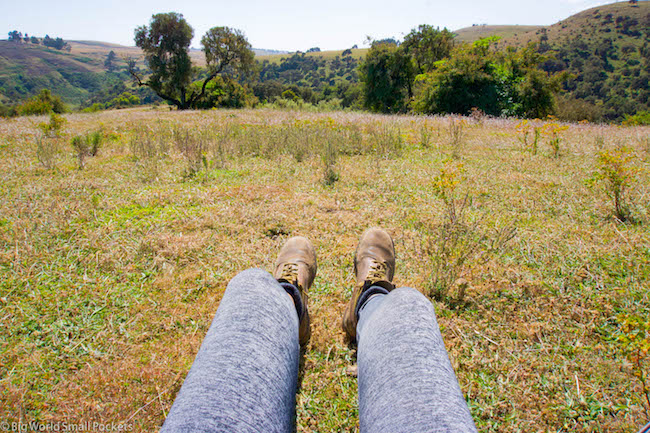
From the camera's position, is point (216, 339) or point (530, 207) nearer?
point (216, 339)

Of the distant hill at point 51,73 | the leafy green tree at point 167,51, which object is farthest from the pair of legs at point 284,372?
the distant hill at point 51,73

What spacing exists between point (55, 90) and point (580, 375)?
162563mm

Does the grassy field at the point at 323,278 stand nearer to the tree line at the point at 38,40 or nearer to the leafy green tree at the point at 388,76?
the leafy green tree at the point at 388,76

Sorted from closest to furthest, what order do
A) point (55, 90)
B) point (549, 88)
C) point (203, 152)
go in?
point (203, 152), point (549, 88), point (55, 90)

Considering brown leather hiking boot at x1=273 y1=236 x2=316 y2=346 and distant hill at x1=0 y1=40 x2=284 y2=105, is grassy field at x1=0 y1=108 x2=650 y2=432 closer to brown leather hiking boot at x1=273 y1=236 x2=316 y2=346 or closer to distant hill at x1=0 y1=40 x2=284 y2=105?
brown leather hiking boot at x1=273 y1=236 x2=316 y2=346

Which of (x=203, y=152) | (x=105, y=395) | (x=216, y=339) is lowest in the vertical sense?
(x=105, y=395)

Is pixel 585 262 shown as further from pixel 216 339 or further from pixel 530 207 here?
pixel 216 339

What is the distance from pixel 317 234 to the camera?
3500mm

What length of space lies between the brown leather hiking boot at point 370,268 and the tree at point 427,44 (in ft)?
114

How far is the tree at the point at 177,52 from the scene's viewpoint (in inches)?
1049

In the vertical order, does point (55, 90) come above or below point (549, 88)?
above

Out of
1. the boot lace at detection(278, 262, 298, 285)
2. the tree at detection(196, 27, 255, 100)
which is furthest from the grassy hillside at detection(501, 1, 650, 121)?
the boot lace at detection(278, 262, 298, 285)

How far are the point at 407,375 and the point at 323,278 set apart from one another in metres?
1.64

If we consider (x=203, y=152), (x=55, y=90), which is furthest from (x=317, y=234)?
(x=55, y=90)
